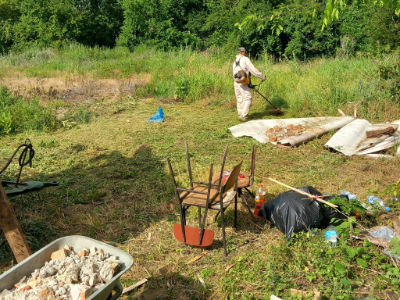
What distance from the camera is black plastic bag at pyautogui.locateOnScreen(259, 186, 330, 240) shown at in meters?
4.36

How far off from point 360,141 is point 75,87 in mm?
10143

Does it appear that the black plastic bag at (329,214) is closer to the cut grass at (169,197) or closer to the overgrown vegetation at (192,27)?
the cut grass at (169,197)

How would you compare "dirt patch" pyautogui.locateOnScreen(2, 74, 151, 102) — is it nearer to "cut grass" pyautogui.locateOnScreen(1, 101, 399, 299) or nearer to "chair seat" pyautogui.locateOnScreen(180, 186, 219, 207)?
"cut grass" pyautogui.locateOnScreen(1, 101, 399, 299)

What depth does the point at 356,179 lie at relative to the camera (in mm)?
6082

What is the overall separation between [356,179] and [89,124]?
6.80 m

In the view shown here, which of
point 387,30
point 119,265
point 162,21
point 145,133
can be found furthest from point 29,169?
point 162,21

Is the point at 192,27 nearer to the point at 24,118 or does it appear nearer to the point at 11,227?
the point at 24,118

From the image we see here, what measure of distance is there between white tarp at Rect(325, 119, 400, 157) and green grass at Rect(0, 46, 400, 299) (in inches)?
8.4

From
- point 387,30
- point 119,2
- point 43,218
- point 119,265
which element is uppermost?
point 119,2

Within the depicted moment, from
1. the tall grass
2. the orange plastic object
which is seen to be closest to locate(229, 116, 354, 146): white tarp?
the tall grass

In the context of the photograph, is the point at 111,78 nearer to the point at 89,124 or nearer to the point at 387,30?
the point at 89,124

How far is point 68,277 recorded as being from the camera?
268cm

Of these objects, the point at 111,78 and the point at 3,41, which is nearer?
the point at 111,78

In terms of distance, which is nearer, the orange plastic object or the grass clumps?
the orange plastic object
